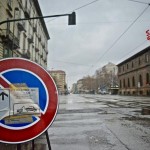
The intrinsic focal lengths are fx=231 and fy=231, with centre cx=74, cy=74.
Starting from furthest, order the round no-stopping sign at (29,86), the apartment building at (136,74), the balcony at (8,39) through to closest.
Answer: the apartment building at (136,74) → the balcony at (8,39) → the round no-stopping sign at (29,86)

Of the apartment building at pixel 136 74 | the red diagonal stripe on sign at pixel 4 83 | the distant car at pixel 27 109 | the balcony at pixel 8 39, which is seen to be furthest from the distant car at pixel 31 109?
the apartment building at pixel 136 74

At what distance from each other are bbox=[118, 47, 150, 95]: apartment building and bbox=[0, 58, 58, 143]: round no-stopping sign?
183 ft

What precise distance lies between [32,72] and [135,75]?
67.5 m

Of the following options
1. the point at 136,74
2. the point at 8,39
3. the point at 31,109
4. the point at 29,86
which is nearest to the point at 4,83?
the point at 29,86

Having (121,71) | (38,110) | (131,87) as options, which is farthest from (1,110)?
(121,71)

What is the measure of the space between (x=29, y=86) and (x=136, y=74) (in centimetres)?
6668

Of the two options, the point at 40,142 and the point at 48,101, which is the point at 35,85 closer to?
the point at 48,101

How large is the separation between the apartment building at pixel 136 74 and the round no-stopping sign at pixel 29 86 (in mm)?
55656

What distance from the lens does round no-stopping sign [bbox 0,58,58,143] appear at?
1917 mm

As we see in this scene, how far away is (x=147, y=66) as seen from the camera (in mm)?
56750

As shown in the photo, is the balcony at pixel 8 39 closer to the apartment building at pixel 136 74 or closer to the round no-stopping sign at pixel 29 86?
the round no-stopping sign at pixel 29 86

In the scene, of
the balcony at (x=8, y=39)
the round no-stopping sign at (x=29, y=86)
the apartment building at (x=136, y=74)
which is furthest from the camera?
the apartment building at (x=136, y=74)

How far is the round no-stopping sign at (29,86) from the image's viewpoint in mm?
1917

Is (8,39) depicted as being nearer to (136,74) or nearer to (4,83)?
(4,83)
